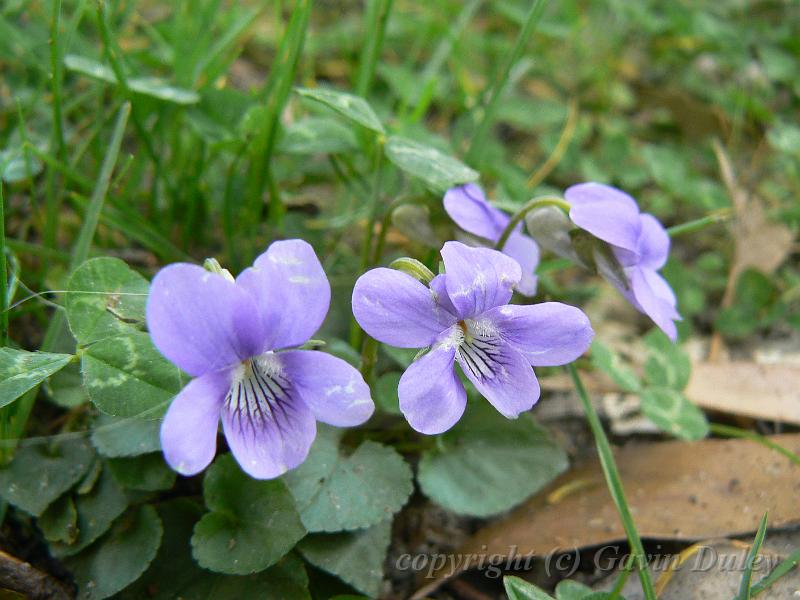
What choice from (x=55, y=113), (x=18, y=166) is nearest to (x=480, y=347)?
(x=55, y=113)

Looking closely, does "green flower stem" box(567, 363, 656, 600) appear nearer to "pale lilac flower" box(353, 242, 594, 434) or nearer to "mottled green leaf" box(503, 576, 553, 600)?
"mottled green leaf" box(503, 576, 553, 600)

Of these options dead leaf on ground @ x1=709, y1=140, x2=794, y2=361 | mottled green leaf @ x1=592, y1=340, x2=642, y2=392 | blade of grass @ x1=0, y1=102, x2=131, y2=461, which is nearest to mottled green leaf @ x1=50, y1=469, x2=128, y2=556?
blade of grass @ x1=0, y1=102, x2=131, y2=461

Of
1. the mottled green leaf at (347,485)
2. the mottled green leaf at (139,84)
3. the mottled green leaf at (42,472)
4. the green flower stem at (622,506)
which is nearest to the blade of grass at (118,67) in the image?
the mottled green leaf at (139,84)

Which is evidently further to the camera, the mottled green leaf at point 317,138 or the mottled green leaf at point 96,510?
the mottled green leaf at point 317,138

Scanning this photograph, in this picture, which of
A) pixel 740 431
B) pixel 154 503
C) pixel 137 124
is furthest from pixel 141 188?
pixel 740 431

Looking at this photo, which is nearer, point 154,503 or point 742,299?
point 154,503

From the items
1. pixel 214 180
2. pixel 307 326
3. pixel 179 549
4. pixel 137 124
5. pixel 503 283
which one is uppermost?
pixel 503 283

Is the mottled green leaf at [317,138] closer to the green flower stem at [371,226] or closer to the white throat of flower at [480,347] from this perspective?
the green flower stem at [371,226]

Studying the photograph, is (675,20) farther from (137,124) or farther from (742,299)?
(137,124)
